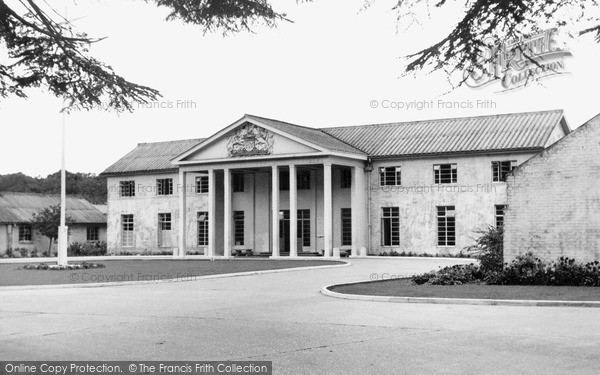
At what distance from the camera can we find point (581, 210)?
19.6 meters

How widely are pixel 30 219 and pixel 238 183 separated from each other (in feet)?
57.8

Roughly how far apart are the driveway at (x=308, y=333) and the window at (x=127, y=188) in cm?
3609

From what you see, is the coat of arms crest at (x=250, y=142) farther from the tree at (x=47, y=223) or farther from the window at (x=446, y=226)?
the tree at (x=47, y=223)

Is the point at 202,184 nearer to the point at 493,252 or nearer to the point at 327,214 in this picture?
the point at 327,214

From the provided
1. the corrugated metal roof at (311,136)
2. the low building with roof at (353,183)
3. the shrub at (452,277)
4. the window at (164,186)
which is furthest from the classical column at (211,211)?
the shrub at (452,277)

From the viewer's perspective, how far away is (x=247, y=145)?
4328cm

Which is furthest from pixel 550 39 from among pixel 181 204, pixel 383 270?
pixel 181 204

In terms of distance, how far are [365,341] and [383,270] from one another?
1808cm

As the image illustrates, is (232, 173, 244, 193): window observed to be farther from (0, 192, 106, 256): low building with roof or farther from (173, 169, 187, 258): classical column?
(0, 192, 106, 256): low building with roof

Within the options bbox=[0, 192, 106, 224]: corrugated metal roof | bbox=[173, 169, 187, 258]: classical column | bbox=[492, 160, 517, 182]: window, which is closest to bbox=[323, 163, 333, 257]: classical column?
bbox=[492, 160, 517, 182]: window

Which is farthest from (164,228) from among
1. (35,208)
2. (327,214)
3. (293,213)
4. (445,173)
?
(445,173)

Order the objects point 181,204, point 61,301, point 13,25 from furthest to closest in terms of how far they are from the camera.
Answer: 1. point 181,204
2. point 61,301
3. point 13,25

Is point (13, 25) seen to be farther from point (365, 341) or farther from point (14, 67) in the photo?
point (365, 341)

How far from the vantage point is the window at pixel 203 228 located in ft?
163
